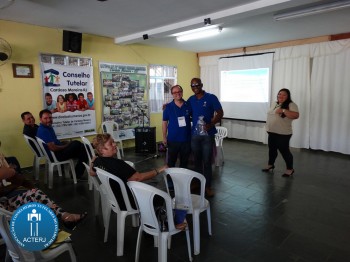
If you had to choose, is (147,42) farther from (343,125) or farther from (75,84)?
(343,125)

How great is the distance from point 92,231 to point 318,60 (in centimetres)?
536

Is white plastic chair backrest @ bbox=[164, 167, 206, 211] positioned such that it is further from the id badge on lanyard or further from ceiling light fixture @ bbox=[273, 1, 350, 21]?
ceiling light fixture @ bbox=[273, 1, 350, 21]

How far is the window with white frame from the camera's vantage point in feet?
20.6

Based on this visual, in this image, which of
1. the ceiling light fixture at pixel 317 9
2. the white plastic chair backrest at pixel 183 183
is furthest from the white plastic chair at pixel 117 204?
the ceiling light fixture at pixel 317 9

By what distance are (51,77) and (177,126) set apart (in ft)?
9.27

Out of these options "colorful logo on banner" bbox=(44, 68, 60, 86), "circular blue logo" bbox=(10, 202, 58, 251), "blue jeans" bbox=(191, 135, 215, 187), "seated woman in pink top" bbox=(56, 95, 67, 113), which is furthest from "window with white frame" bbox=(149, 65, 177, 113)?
"circular blue logo" bbox=(10, 202, 58, 251)

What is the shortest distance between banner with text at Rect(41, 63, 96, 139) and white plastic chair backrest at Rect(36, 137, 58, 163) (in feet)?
3.84

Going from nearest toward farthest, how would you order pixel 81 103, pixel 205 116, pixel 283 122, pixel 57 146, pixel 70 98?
pixel 205 116
pixel 57 146
pixel 283 122
pixel 70 98
pixel 81 103

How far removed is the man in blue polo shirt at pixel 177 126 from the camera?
305 centimetres

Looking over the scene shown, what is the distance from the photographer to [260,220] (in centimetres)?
259

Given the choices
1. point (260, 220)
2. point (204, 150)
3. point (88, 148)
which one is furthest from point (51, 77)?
point (260, 220)

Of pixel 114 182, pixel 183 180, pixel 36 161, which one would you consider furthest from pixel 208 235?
pixel 36 161

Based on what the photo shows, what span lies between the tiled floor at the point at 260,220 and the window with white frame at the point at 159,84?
2430mm

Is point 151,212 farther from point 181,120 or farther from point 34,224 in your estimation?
point 181,120
